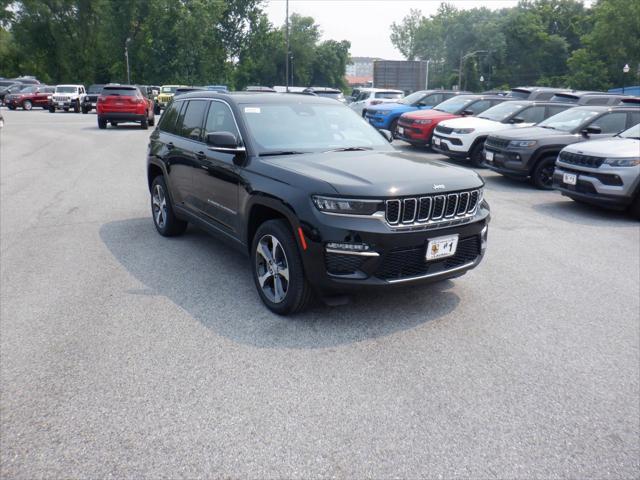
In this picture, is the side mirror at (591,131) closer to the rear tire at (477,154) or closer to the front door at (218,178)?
the rear tire at (477,154)

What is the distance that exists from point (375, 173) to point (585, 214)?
6.22 m

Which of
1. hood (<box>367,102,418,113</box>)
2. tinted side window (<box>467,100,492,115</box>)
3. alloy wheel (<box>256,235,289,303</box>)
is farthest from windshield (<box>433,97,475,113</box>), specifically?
alloy wheel (<box>256,235,289,303</box>)

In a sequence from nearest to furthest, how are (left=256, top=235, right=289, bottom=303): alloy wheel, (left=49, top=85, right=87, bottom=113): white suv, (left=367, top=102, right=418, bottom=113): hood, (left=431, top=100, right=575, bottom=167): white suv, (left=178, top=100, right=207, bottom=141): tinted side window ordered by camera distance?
(left=256, top=235, right=289, bottom=303): alloy wheel → (left=178, top=100, right=207, bottom=141): tinted side window → (left=431, top=100, right=575, bottom=167): white suv → (left=367, top=102, right=418, bottom=113): hood → (left=49, top=85, right=87, bottom=113): white suv

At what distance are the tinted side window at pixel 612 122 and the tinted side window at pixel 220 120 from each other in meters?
8.90

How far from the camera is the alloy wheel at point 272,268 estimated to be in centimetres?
459

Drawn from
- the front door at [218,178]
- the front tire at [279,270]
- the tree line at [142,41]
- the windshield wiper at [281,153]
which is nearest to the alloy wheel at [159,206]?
the front door at [218,178]

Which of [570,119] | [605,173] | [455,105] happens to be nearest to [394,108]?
[455,105]

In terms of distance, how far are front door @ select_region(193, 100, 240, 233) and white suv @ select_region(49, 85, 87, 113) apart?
113 ft

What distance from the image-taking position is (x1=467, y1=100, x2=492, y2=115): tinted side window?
16953 mm

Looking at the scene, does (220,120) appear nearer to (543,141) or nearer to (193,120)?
(193,120)

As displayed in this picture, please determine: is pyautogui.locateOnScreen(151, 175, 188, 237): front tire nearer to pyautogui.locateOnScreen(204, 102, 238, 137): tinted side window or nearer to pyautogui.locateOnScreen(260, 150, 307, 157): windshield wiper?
pyautogui.locateOnScreen(204, 102, 238, 137): tinted side window

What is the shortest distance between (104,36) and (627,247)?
7431cm

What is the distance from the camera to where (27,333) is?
4.31 meters

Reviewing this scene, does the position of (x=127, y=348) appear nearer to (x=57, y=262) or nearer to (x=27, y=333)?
(x=27, y=333)
